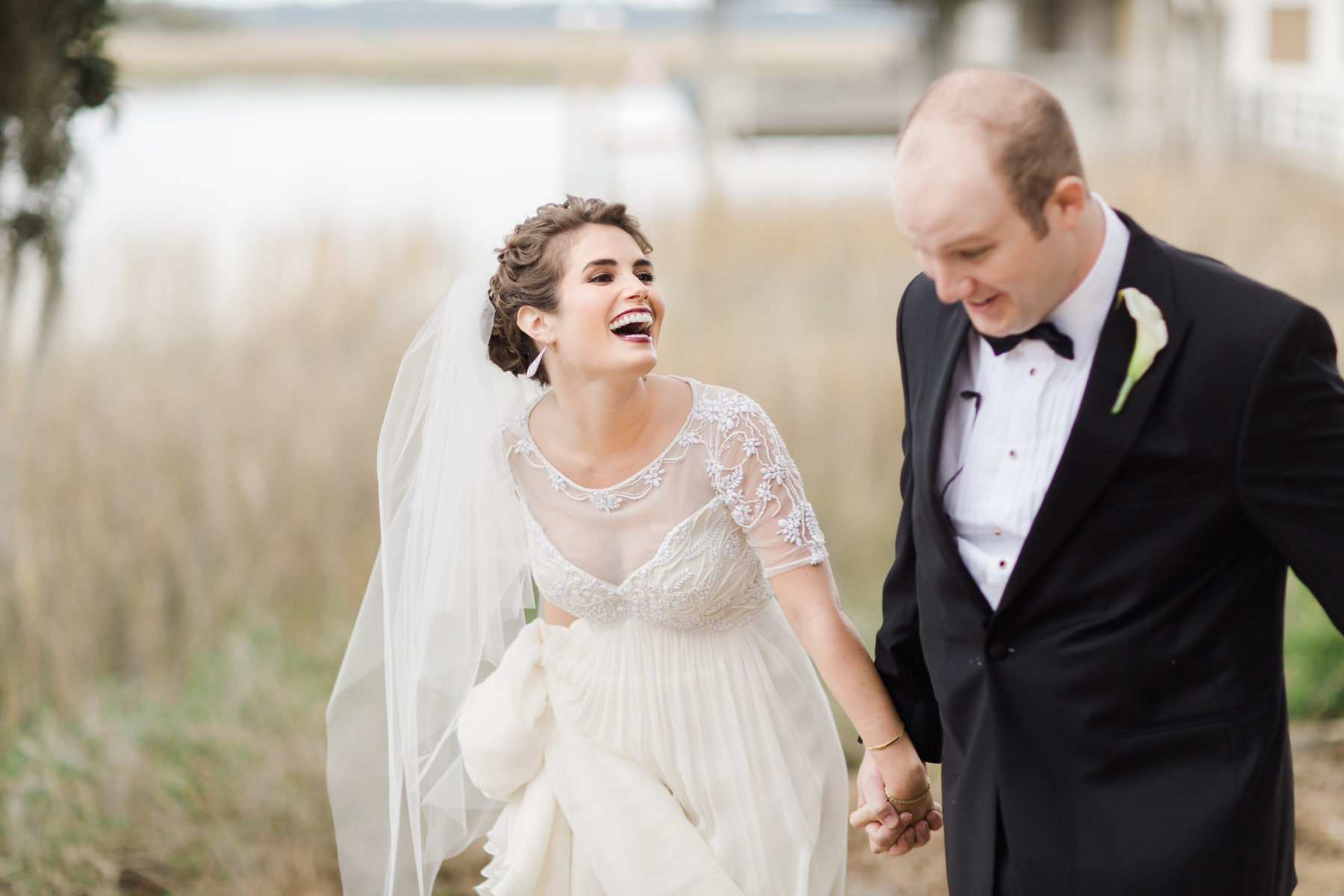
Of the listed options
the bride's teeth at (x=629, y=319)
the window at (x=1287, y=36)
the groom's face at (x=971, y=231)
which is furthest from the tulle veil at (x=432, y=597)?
the window at (x=1287, y=36)

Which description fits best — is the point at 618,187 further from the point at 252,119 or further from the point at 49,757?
the point at 252,119

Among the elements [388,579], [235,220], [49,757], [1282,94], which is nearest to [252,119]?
[235,220]

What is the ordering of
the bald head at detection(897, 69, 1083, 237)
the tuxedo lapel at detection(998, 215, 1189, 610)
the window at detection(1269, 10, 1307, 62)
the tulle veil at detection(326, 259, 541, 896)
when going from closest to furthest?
the bald head at detection(897, 69, 1083, 237), the tuxedo lapel at detection(998, 215, 1189, 610), the tulle veil at detection(326, 259, 541, 896), the window at detection(1269, 10, 1307, 62)

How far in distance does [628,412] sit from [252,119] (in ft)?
74.0

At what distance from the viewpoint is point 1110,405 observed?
1659 mm

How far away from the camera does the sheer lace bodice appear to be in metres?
2.21

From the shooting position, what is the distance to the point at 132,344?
6.12 meters

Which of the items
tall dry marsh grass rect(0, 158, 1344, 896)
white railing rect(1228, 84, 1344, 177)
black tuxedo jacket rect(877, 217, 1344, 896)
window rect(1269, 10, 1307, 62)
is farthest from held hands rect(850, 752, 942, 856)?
window rect(1269, 10, 1307, 62)

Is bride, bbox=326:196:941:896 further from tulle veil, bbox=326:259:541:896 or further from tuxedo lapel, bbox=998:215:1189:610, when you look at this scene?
tuxedo lapel, bbox=998:215:1189:610

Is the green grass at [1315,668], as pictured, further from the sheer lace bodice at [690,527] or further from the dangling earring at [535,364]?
the dangling earring at [535,364]

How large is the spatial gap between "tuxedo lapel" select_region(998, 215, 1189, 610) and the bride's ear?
3.18ft

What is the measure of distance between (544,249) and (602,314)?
20cm

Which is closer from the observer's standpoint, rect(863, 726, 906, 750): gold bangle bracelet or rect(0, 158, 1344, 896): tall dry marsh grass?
rect(863, 726, 906, 750): gold bangle bracelet

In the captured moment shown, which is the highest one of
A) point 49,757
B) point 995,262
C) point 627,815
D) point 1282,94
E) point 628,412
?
point 1282,94
